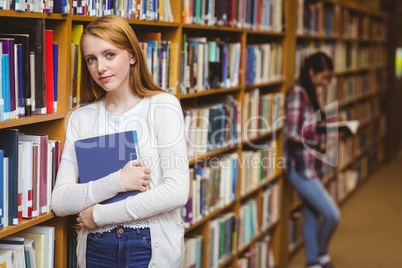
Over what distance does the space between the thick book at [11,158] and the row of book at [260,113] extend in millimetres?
1791

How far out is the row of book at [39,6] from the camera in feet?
A: 4.93

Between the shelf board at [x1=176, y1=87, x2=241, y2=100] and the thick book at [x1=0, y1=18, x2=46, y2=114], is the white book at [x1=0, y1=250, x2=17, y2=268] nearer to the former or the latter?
the thick book at [x1=0, y1=18, x2=46, y2=114]

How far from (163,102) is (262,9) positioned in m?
1.82

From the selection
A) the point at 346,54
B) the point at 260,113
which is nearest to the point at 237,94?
the point at 260,113

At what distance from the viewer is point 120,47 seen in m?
1.69

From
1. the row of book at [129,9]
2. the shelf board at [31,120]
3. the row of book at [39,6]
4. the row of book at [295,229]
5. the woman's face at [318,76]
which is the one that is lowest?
the row of book at [295,229]

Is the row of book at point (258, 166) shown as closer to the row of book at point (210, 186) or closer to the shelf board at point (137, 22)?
the row of book at point (210, 186)

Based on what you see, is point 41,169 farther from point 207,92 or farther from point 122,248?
point 207,92

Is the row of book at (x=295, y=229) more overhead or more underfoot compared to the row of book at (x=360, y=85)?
more underfoot

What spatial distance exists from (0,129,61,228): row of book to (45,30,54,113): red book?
0.12 metres

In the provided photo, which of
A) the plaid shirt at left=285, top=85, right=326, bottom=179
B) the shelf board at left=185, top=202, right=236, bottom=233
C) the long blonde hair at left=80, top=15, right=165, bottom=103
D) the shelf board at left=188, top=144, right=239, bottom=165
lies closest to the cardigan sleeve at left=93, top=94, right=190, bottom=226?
the long blonde hair at left=80, top=15, right=165, bottom=103

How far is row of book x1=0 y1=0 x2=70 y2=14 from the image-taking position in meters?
1.50

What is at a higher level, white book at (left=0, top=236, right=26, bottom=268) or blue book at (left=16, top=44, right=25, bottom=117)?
blue book at (left=16, top=44, right=25, bottom=117)

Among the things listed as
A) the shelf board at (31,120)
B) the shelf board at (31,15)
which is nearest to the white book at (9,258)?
the shelf board at (31,120)
